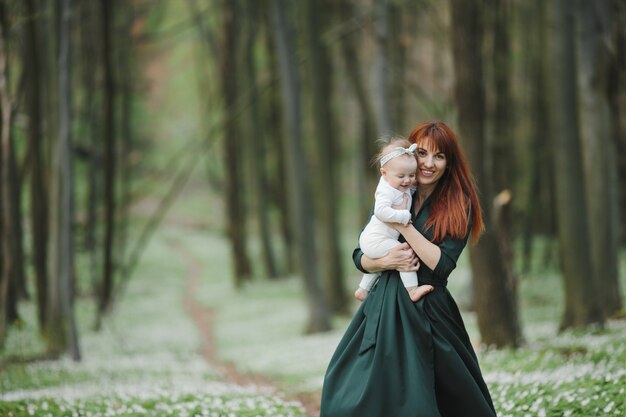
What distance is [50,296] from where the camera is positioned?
1249 cm

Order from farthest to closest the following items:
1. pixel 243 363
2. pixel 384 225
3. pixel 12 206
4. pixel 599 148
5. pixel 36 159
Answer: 1. pixel 12 206
2. pixel 36 159
3. pixel 243 363
4. pixel 599 148
5. pixel 384 225

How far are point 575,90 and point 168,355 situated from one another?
914 cm

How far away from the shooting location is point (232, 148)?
26.4 m

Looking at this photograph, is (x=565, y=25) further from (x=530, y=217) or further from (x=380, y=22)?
(x=530, y=217)

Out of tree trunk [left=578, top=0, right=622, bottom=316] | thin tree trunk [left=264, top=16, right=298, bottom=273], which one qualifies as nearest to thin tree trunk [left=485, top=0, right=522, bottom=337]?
tree trunk [left=578, top=0, right=622, bottom=316]

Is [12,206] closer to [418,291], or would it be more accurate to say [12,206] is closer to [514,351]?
[514,351]

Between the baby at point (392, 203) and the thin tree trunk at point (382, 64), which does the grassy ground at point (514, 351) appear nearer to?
the baby at point (392, 203)

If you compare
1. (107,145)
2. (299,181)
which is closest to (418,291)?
(299,181)

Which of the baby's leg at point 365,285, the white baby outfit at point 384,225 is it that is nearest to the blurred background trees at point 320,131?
the baby's leg at point 365,285

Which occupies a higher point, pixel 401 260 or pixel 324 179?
pixel 324 179

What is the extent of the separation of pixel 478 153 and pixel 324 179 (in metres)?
7.95

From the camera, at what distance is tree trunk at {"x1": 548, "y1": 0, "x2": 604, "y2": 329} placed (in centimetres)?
1126

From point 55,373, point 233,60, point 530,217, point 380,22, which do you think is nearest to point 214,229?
point 233,60

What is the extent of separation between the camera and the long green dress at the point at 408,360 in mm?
4340
